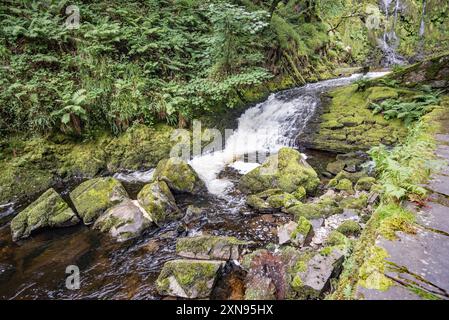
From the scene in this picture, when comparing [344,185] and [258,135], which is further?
[258,135]

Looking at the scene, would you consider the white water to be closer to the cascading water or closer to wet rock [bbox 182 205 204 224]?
wet rock [bbox 182 205 204 224]


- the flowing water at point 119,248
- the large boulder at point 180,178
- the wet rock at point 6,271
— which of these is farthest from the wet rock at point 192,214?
the wet rock at point 6,271

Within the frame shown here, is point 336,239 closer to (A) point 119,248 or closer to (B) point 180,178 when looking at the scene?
(A) point 119,248

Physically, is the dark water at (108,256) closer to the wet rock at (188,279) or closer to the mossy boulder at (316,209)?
the wet rock at (188,279)

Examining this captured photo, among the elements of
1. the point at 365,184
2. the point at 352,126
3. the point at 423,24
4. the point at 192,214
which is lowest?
the point at 192,214

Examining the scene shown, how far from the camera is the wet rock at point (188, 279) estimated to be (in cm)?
374

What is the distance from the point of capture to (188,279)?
12.4 ft

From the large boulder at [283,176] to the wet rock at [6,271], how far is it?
4663 millimetres

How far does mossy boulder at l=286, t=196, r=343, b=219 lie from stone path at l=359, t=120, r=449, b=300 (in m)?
2.54

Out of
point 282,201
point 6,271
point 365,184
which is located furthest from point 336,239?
point 6,271

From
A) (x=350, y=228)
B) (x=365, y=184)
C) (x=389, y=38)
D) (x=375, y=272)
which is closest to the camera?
(x=375, y=272)

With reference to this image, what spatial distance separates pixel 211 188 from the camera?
7.08 m

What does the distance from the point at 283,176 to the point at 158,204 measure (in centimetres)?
299
